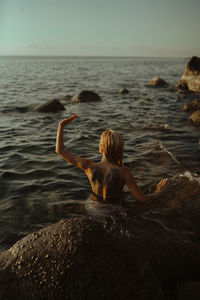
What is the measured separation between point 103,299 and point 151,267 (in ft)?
3.54

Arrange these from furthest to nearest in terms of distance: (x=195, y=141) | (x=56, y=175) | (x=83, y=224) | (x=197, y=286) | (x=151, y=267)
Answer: (x=195, y=141)
(x=56, y=175)
(x=151, y=267)
(x=83, y=224)
(x=197, y=286)

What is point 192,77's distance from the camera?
2330 cm

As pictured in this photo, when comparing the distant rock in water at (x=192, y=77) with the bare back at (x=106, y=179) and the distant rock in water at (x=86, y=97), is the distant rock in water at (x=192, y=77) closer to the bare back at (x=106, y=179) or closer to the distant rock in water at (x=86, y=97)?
the distant rock in water at (x=86, y=97)

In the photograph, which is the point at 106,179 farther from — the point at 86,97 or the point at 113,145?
the point at 86,97

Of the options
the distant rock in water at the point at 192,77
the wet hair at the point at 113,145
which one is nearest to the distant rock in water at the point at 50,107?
the wet hair at the point at 113,145

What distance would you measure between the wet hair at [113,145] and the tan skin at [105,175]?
11 cm

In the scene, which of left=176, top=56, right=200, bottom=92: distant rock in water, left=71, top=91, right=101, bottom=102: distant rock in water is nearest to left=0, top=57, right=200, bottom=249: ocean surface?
left=71, top=91, right=101, bottom=102: distant rock in water

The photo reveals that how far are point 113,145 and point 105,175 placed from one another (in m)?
0.60

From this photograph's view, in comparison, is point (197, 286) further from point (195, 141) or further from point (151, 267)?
point (195, 141)

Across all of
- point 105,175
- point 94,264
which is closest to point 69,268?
point 94,264

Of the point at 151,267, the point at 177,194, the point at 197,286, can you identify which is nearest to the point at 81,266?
the point at 151,267

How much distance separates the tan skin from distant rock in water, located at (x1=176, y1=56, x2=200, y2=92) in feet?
67.1

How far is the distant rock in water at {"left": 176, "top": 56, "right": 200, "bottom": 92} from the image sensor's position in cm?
2266

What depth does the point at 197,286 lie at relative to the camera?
3.11m
